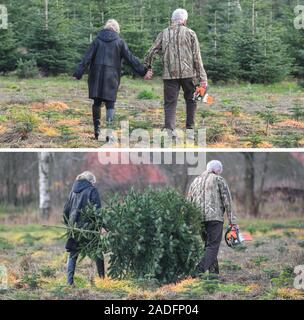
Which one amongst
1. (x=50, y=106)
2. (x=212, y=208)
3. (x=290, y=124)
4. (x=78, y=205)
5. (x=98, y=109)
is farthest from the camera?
(x=50, y=106)

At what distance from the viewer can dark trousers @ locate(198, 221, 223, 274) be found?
1129 cm

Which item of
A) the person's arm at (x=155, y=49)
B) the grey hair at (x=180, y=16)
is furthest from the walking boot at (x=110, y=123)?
the grey hair at (x=180, y=16)

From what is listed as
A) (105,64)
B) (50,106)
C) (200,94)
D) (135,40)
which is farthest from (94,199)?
(135,40)

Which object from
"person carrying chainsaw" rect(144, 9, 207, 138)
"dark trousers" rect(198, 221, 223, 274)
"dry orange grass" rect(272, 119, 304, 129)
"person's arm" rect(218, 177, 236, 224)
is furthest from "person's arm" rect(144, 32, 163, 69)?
"dry orange grass" rect(272, 119, 304, 129)

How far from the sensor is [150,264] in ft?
36.0

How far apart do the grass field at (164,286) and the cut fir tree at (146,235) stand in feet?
0.62

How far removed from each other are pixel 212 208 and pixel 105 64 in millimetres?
2442

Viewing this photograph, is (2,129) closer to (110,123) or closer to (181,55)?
(110,123)

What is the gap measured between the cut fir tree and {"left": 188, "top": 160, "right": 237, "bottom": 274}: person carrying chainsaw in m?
0.17

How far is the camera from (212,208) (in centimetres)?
1136

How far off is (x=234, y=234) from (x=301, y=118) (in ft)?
12.3

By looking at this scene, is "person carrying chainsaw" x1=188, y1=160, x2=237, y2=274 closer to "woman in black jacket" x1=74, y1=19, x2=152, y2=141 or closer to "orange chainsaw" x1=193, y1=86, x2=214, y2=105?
"orange chainsaw" x1=193, y1=86, x2=214, y2=105

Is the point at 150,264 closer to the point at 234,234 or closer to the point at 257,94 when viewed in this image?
the point at 234,234

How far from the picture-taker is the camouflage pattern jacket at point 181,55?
12.3 metres
